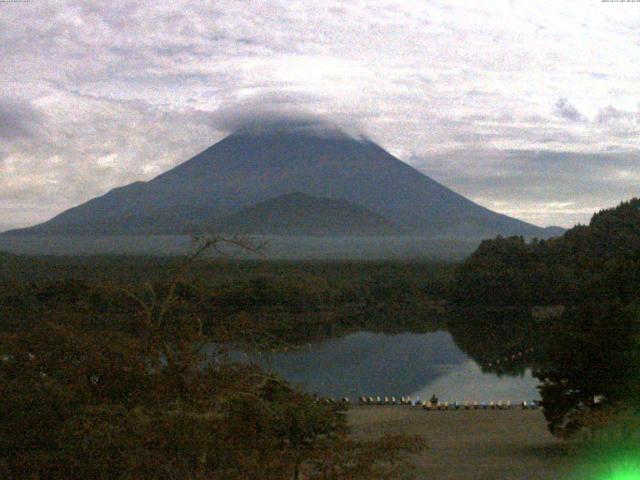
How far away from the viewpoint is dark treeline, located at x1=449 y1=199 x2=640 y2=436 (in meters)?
11.4

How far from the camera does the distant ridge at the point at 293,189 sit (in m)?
118

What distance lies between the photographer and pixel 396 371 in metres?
25.5

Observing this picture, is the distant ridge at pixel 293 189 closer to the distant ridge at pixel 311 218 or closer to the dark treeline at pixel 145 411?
the distant ridge at pixel 311 218

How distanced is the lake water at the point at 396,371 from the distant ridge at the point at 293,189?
263 feet

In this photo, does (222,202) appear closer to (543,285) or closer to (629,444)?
(543,285)

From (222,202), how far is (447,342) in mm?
85553

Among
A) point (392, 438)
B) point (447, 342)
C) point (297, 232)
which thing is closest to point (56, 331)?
point (392, 438)

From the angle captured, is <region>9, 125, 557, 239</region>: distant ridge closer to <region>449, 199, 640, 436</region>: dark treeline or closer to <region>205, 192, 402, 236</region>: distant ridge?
<region>205, 192, 402, 236</region>: distant ridge

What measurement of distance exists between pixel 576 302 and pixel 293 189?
88818 mm

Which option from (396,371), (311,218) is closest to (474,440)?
(396,371)

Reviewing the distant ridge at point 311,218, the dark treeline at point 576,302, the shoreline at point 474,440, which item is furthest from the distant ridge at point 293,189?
the shoreline at point 474,440

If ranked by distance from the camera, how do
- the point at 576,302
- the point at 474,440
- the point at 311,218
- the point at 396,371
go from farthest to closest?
the point at 311,218
the point at 576,302
the point at 396,371
the point at 474,440

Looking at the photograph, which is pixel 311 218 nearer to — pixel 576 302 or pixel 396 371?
pixel 576 302

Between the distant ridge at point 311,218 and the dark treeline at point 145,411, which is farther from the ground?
the distant ridge at point 311,218
